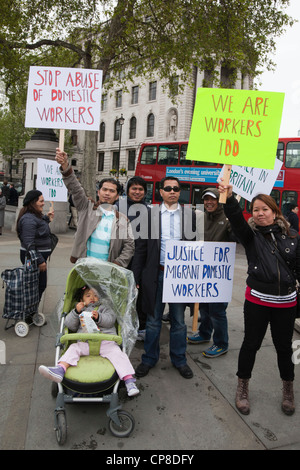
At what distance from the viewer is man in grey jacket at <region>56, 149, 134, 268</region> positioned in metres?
3.29

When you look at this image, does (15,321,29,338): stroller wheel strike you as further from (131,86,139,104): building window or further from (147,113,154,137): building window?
(131,86,139,104): building window

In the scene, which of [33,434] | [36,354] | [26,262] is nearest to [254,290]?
[33,434]

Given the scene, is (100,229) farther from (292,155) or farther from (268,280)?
(292,155)

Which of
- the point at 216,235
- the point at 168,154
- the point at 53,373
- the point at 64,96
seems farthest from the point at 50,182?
the point at 168,154

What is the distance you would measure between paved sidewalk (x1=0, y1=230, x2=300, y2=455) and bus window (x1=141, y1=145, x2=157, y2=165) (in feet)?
41.8

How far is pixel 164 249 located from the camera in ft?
10.8

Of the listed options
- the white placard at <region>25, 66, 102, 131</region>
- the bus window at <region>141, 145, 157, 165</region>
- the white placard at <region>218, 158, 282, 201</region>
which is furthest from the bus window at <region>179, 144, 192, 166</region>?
the white placard at <region>25, 66, 102, 131</region>

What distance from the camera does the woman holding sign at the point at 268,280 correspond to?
264cm

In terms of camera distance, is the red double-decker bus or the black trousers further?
the red double-decker bus

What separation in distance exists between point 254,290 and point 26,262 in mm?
2674

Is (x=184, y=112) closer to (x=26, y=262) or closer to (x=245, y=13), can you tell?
(x=245, y=13)

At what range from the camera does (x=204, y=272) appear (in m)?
3.44

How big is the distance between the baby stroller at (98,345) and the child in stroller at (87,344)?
5 centimetres

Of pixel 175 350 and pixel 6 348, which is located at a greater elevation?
pixel 175 350
